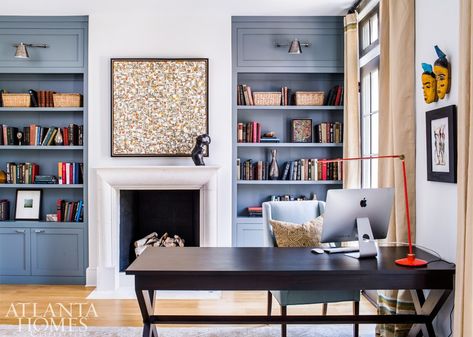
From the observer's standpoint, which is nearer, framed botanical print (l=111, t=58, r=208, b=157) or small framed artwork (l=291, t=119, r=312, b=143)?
framed botanical print (l=111, t=58, r=208, b=157)

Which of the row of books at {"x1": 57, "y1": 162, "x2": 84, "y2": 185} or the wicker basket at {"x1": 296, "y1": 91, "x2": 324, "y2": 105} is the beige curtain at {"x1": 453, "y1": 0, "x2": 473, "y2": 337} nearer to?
the wicker basket at {"x1": 296, "y1": 91, "x2": 324, "y2": 105}

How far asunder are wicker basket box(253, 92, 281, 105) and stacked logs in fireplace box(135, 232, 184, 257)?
170 cm

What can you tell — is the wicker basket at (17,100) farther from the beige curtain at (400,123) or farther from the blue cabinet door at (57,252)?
the beige curtain at (400,123)

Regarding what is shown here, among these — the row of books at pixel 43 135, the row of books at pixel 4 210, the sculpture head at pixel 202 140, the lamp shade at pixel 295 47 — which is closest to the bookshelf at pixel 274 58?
the lamp shade at pixel 295 47

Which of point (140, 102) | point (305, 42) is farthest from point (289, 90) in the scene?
point (140, 102)

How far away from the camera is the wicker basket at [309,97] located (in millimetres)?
4680

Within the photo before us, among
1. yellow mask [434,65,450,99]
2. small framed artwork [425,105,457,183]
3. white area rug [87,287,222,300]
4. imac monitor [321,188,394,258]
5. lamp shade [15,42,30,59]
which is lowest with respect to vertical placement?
white area rug [87,287,222,300]

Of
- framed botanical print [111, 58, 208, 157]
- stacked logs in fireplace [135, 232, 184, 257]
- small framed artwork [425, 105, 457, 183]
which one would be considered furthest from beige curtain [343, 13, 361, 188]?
stacked logs in fireplace [135, 232, 184, 257]

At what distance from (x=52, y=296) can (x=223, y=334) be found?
193cm

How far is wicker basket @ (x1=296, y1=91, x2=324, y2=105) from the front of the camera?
4.68 metres

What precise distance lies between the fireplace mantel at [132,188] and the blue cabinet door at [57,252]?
0.34 meters

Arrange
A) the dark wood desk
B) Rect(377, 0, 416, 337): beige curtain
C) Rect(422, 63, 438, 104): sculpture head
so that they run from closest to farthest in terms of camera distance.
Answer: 1. the dark wood desk
2. Rect(422, 63, 438, 104): sculpture head
3. Rect(377, 0, 416, 337): beige curtain

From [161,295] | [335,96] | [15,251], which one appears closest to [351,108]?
[335,96]

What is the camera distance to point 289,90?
4.90 meters
